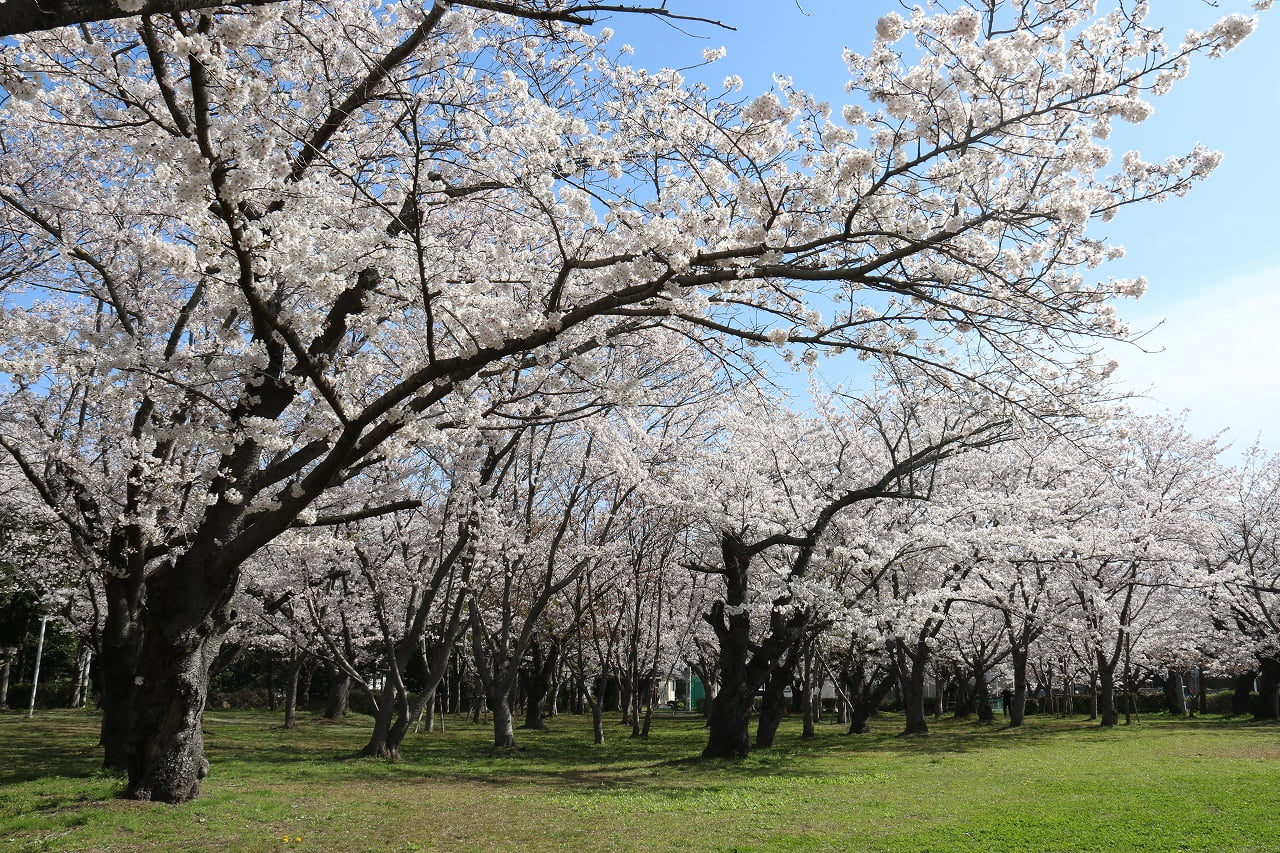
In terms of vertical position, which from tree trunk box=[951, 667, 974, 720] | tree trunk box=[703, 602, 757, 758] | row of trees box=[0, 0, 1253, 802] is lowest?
tree trunk box=[951, 667, 974, 720]

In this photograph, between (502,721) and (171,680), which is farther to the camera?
(502,721)

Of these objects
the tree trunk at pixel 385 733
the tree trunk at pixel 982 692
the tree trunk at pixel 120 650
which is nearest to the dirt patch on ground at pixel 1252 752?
the tree trunk at pixel 982 692

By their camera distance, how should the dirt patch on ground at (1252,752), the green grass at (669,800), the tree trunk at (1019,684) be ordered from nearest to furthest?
the green grass at (669,800) → the dirt patch on ground at (1252,752) → the tree trunk at (1019,684)

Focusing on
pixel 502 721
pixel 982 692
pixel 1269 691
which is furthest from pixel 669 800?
pixel 1269 691

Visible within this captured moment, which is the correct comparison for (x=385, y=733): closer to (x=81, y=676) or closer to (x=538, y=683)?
(x=538, y=683)

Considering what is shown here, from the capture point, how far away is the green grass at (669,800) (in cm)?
772

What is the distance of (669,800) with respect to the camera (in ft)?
34.4

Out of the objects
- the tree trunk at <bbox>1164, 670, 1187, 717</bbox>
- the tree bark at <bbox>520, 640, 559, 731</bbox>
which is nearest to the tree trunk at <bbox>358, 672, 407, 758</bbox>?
the tree bark at <bbox>520, 640, 559, 731</bbox>

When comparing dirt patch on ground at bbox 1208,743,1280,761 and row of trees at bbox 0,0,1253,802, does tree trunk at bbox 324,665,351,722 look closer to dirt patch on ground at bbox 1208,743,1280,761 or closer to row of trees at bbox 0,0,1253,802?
row of trees at bbox 0,0,1253,802

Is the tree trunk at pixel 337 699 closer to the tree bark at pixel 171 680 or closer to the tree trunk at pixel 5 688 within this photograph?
the tree trunk at pixel 5 688

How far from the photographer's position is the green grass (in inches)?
304

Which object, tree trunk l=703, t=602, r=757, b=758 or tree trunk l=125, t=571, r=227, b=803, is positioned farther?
tree trunk l=703, t=602, r=757, b=758

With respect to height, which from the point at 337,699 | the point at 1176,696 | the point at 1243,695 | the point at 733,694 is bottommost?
the point at 1176,696

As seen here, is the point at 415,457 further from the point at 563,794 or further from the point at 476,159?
the point at 476,159
